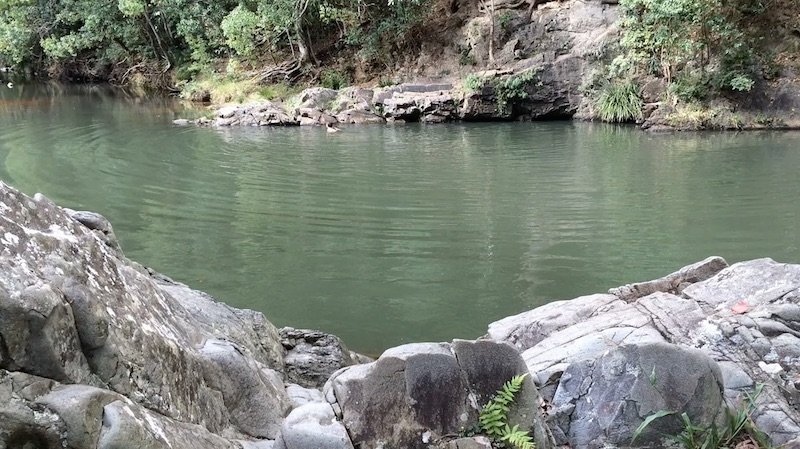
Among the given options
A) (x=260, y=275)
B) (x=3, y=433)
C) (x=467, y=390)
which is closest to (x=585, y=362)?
(x=467, y=390)

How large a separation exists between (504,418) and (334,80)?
2006cm

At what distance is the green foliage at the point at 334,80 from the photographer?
2203 cm

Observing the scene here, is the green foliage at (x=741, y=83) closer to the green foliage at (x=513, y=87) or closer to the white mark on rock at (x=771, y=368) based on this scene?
the green foliage at (x=513, y=87)

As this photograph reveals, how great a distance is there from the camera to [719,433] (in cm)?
317

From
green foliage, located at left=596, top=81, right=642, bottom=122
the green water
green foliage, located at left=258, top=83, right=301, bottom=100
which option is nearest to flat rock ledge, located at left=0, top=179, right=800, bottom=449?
the green water

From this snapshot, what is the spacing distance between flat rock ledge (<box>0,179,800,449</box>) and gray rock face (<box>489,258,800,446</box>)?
0.03 feet

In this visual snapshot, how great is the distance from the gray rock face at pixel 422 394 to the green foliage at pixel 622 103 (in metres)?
15.0

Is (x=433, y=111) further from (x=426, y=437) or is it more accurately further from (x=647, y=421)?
(x=426, y=437)

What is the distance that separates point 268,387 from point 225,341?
13.3 inches

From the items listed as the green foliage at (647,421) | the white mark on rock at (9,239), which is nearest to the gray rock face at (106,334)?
the white mark on rock at (9,239)

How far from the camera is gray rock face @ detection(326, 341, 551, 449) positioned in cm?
299

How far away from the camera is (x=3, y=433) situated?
6.82ft

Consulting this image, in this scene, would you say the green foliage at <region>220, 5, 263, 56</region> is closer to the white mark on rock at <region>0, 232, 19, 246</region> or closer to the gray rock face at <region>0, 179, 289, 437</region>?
Answer: the gray rock face at <region>0, 179, 289, 437</region>

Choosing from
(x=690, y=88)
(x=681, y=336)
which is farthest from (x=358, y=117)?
(x=681, y=336)
